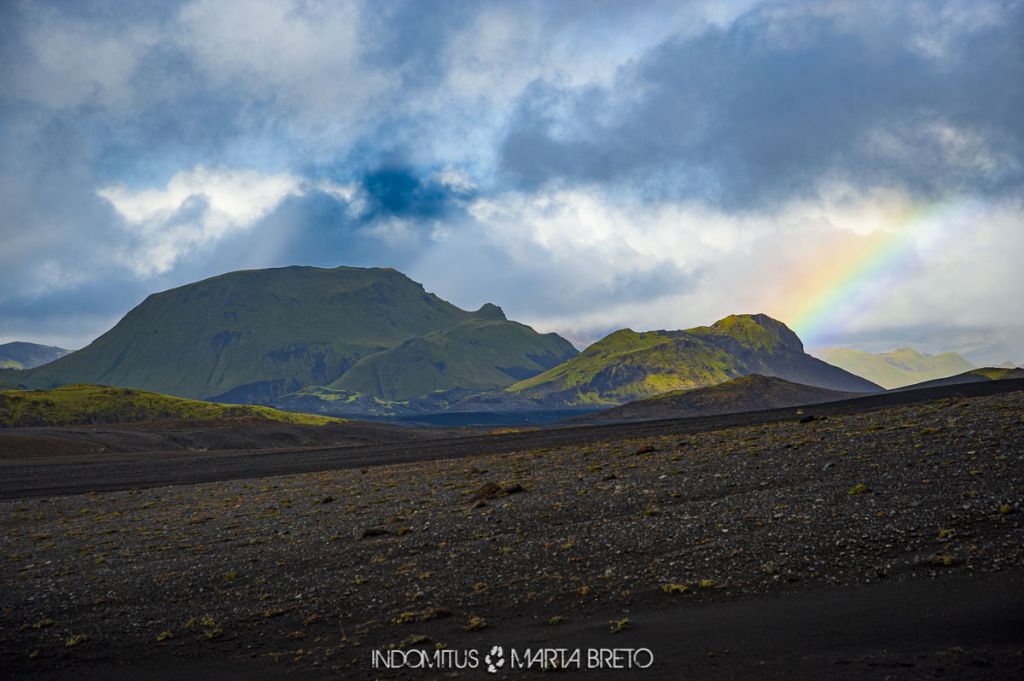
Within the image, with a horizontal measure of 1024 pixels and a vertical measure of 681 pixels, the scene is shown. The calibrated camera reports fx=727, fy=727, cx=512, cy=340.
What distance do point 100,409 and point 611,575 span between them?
19162 centimetres

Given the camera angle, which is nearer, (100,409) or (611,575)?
(611,575)

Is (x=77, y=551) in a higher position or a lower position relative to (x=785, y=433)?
lower

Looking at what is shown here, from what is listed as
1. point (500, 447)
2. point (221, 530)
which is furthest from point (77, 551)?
point (500, 447)

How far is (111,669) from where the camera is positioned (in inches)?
770

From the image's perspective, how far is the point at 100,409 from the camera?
597 feet

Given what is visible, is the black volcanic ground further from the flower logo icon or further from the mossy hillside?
the mossy hillside

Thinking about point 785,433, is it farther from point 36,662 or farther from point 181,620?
point 36,662

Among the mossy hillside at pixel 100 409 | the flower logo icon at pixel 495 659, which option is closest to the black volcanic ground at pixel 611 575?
the flower logo icon at pixel 495 659

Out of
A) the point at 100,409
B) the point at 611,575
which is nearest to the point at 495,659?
the point at 611,575

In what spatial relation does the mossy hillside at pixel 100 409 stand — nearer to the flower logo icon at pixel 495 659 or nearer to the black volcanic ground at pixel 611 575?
the black volcanic ground at pixel 611 575

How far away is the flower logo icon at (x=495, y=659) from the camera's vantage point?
17062 millimetres

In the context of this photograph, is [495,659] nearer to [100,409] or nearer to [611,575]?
[611,575]

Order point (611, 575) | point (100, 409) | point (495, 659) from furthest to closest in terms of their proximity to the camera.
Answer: point (100, 409)
point (611, 575)
point (495, 659)

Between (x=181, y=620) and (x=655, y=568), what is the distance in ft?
49.2
